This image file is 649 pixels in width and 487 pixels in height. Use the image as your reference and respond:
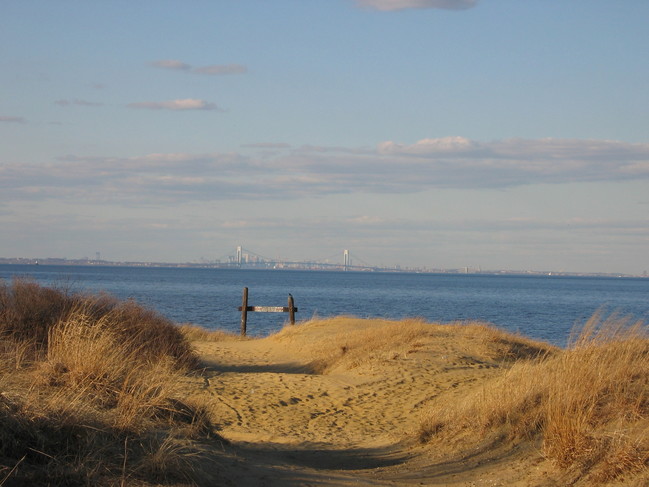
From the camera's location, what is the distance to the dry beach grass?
271 inches

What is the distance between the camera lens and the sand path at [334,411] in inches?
347

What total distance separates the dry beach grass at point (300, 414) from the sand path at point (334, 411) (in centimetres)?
4

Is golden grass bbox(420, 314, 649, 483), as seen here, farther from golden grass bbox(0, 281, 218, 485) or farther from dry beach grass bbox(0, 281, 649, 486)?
golden grass bbox(0, 281, 218, 485)

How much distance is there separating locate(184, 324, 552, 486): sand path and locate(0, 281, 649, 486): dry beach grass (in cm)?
4

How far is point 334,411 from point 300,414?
2.24 feet

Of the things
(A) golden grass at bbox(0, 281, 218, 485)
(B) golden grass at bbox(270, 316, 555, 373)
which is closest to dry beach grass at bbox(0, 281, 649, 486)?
(A) golden grass at bbox(0, 281, 218, 485)

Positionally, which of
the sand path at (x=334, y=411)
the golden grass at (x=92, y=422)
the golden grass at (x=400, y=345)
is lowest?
the sand path at (x=334, y=411)

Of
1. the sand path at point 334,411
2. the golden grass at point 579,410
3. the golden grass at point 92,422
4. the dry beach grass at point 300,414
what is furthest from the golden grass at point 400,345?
the golden grass at point 92,422

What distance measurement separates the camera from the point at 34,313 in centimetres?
1448

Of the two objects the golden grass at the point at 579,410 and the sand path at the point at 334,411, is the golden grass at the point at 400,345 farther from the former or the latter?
the golden grass at the point at 579,410

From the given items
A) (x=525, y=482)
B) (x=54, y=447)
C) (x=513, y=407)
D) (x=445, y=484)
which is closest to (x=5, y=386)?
(x=54, y=447)

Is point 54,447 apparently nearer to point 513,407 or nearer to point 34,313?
point 513,407

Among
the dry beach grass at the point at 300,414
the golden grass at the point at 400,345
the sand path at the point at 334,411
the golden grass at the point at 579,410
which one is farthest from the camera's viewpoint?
the golden grass at the point at 400,345

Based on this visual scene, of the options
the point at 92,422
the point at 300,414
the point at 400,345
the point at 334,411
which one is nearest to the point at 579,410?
the point at 92,422
